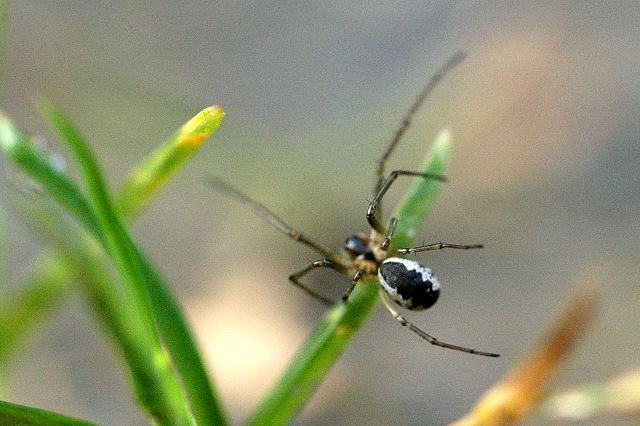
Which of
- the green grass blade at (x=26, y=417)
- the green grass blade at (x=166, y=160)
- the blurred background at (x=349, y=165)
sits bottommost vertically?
the blurred background at (x=349, y=165)

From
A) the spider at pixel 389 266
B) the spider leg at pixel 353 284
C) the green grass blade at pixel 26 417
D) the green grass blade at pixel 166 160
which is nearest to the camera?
the green grass blade at pixel 26 417

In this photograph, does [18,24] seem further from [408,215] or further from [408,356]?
[408,215]

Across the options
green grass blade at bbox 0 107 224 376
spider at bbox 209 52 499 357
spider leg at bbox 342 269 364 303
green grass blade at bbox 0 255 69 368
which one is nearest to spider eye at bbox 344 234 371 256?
spider at bbox 209 52 499 357

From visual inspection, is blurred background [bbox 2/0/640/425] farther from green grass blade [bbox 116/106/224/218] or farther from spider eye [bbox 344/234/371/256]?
green grass blade [bbox 116/106/224/218]

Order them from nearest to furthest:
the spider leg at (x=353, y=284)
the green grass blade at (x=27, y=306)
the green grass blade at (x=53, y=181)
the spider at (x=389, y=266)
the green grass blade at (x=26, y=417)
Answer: the green grass blade at (x=26, y=417) → the green grass blade at (x=53, y=181) → the spider leg at (x=353, y=284) → the spider at (x=389, y=266) → the green grass blade at (x=27, y=306)

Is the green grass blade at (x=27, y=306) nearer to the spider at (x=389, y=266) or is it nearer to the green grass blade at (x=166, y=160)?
the green grass blade at (x=166, y=160)

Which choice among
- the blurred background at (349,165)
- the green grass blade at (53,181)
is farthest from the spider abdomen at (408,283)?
the blurred background at (349,165)

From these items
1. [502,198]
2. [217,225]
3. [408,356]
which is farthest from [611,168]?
[217,225]

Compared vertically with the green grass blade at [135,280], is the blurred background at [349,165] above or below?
below
